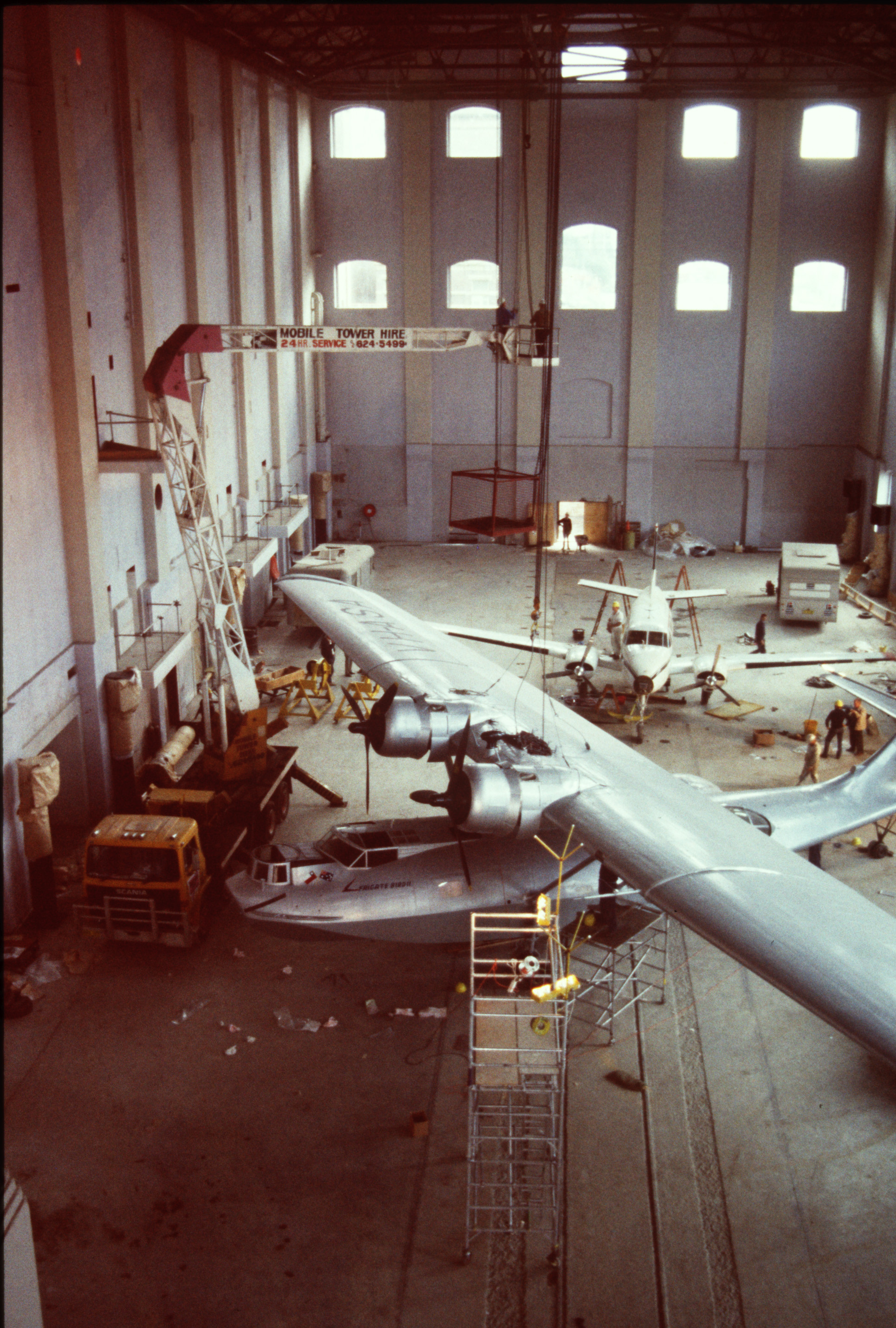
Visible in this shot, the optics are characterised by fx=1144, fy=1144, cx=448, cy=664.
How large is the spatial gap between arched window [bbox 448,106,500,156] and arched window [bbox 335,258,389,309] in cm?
487

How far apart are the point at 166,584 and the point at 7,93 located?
35.1 feet

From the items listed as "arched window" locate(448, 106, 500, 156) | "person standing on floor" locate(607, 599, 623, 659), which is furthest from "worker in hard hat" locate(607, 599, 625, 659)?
"arched window" locate(448, 106, 500, 156)

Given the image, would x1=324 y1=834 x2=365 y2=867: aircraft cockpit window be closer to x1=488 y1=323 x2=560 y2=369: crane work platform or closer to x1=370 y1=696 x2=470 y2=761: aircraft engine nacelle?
x1=370 y1=696 x2=470 y2=761: aircraft engine nacelle

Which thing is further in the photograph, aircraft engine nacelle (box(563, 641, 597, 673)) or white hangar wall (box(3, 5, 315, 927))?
aircraft engine nacelle (box(563, 641, 597, 673))

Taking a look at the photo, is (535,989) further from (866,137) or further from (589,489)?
(866,137)

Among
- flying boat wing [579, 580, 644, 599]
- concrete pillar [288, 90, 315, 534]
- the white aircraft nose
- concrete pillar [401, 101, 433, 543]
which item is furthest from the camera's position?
concrete pillar [401, 101, 433, 543]

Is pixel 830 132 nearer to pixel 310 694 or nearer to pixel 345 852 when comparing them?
pixel 310 694

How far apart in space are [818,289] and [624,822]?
32.9 meters

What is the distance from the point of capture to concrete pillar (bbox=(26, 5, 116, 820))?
1800 centimetres

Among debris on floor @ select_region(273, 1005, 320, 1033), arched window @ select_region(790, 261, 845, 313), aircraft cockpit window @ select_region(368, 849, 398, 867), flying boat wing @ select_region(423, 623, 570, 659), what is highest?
arched window @ select_region(790, 261, 845, 313)

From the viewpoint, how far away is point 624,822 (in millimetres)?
14852

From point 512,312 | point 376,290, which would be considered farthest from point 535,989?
point 376,290

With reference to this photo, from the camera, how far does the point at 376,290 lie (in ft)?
141

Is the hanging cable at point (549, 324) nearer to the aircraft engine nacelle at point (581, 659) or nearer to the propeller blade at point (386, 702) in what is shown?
the aircraft engine nacelle at point (581, 659)
